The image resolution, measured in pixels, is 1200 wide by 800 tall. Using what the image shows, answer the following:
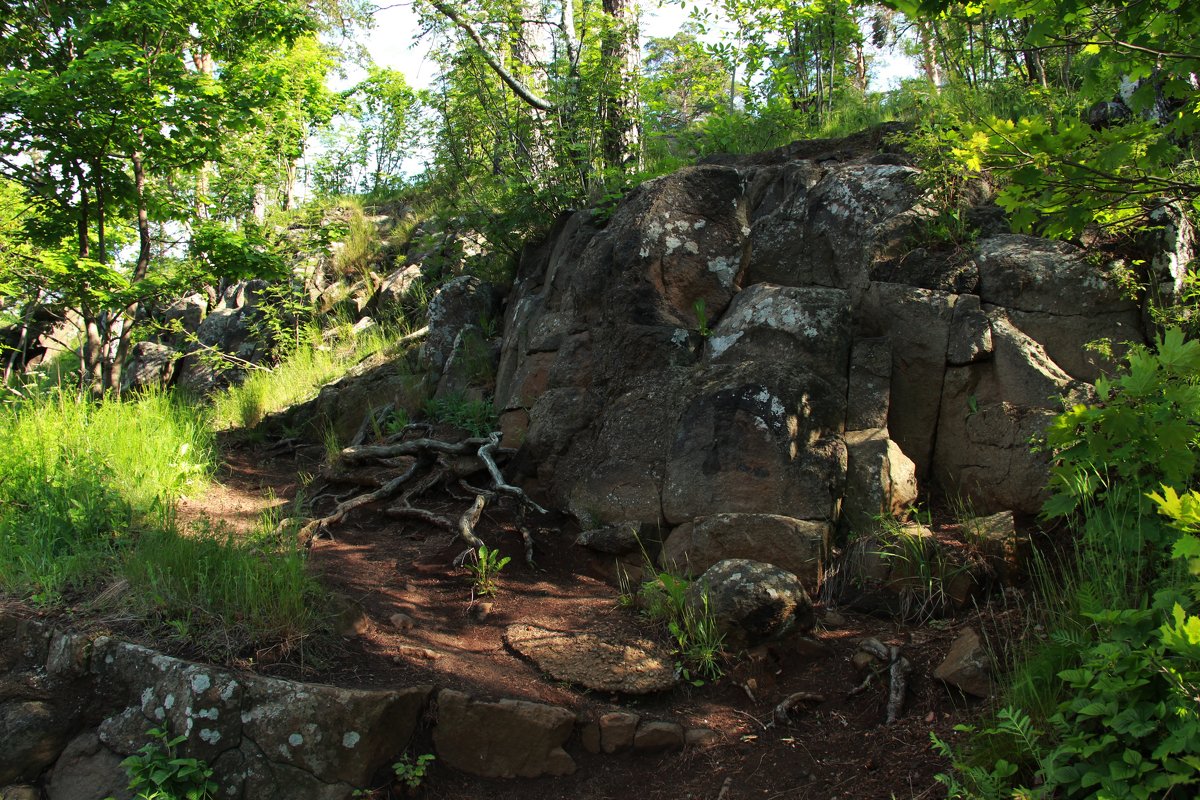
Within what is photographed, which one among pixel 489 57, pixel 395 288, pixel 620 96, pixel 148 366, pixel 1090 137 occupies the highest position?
pixel 489 57

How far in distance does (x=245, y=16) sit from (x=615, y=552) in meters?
7.43

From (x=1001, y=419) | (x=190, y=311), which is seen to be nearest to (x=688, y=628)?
(x=1001, y=419)

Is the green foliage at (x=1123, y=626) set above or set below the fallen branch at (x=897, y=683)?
above

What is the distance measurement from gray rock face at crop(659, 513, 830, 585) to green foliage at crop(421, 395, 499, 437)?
2.86m

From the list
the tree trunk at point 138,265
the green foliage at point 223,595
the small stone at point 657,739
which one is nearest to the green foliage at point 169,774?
the green foliage at point 223,595

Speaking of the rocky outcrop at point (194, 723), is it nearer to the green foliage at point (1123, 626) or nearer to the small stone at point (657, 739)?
the small stone at point (657, 739)

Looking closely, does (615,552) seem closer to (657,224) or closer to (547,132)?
(657,224)

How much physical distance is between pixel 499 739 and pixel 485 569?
5.17ft

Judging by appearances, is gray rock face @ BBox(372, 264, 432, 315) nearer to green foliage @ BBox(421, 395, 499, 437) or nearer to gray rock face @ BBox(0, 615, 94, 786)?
green foliage @ BBox(421, 395, 499, 437)

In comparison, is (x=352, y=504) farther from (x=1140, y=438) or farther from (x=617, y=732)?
(x=1140, y=438)

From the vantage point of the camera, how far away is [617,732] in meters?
4.06

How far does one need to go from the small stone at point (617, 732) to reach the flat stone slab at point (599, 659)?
24cm

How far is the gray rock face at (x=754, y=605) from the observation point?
14.9 feet

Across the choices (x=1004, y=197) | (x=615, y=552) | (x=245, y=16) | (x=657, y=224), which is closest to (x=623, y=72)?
(x=657, y=224)
